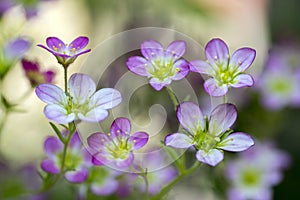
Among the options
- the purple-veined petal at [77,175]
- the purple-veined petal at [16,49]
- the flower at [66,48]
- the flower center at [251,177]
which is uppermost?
the flower at [66,48]

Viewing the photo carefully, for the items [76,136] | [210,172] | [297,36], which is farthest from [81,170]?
[297,36]

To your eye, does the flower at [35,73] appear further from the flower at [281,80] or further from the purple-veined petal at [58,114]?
the flower at [281,80]

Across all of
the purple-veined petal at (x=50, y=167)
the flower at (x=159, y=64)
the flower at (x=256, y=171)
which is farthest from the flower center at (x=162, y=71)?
the flower at (x=256, y=171)

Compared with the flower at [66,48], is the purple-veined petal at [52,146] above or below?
below

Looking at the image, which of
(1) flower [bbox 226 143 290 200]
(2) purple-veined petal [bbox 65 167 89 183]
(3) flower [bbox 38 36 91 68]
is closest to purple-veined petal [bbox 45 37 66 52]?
(3) flower [bbox 38 36 91 68]

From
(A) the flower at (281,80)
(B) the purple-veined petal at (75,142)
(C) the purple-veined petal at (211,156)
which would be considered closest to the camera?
(C) the purple-veined petal at (211,156)

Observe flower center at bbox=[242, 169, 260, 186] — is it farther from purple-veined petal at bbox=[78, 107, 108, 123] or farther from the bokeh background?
purple-veined petal at bbox=[78, 107, 108, 123]
